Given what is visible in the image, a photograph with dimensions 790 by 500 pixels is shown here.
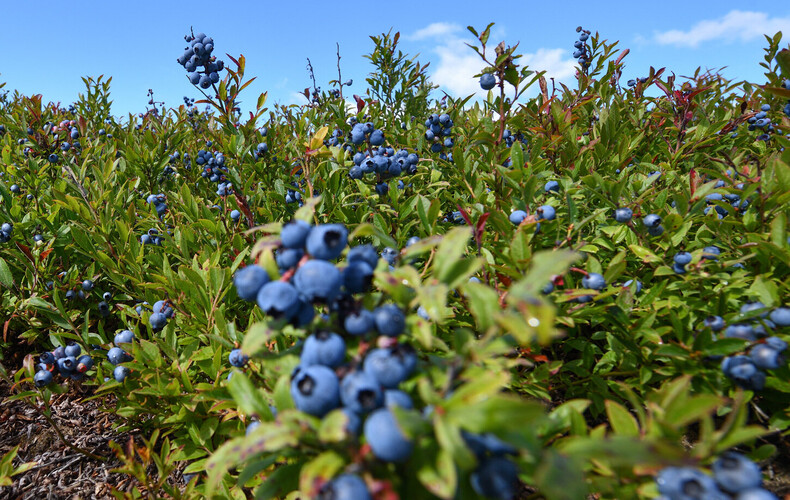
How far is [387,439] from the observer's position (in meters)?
0.68

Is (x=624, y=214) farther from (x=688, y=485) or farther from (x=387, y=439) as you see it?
(x=387, y=439)

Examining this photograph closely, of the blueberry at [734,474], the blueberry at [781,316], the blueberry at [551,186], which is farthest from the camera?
the blueberry at [551,186]

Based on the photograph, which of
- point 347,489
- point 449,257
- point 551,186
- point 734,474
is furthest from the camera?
point 551,186

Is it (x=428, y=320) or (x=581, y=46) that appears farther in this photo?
(x=581, y=46)

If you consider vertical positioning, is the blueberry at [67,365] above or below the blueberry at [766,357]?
below

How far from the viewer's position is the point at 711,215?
203 cm

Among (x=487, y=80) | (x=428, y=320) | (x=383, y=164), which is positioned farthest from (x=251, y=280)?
(x=487, y=80)

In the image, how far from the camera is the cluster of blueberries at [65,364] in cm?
Answer: 211

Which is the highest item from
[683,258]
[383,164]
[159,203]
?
[383,164]

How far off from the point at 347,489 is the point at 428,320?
2.91 ft

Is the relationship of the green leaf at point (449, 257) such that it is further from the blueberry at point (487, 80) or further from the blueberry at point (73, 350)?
the blueberry at point (73, 350)

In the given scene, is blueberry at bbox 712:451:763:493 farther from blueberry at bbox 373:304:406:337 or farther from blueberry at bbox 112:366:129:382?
blueberry at bbox 112:366:129:382

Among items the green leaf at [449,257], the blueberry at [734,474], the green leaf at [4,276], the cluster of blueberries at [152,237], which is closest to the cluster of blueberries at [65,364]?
the green leaf at [4,276]

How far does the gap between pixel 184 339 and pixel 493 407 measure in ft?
6.57
